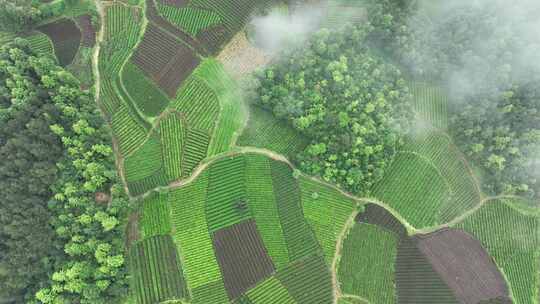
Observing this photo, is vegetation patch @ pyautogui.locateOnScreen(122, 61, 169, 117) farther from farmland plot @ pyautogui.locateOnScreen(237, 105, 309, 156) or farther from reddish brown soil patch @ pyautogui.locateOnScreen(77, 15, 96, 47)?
farmland plot @ pyautogui.locateOnScreen(237, 105, 309, 156)

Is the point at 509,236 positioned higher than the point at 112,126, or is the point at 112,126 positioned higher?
the point at 112,126

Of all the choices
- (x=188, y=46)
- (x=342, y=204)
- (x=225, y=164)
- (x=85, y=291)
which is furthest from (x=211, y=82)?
(x=85, y=291)

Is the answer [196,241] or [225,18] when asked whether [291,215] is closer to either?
[196,241]

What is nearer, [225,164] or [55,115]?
[55,115]

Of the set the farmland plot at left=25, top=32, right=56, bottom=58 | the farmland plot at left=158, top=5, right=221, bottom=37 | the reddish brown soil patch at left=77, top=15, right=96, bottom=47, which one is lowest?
the farmland plot at left=25, top=32, right=56, bottom=58

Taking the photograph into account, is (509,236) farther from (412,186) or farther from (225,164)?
(225,164)

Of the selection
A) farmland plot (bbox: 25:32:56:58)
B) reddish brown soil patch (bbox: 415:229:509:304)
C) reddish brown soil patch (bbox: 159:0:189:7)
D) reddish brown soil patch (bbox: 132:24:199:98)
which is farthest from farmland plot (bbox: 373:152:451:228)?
farmland plot (bbox: 25:32:56:58)

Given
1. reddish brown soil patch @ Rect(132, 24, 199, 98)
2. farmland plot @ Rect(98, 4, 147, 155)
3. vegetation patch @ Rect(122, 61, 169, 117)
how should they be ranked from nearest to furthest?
farmland plot @ Rect(98, 4, 147, 155)
vegetation patch @ Rect(122, 61, 169, 117)
reddish brown soil patch @ Rect(132, 24, 199, 98)

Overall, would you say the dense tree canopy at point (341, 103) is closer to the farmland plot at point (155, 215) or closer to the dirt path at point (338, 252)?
the dirt path at point (338, 252)
